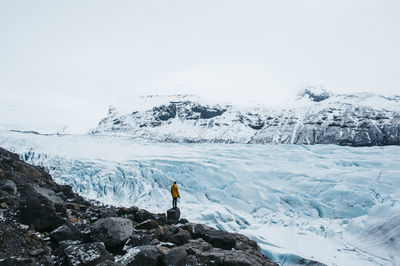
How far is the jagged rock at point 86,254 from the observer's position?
3.09 m

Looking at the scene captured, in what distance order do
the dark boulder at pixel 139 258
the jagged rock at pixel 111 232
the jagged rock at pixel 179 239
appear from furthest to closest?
1. the jagged rock at pixel 179 239
2. the jagged rock at pixel 111 232
3. the dark boulder at pixel 139 258

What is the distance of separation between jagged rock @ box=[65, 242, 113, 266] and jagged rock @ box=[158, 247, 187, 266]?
68 centimetres

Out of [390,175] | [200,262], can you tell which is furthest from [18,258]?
[390,175]

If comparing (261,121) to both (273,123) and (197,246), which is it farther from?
(197,246)

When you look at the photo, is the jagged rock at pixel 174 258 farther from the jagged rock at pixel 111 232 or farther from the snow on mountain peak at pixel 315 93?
the snow on mountain peak at pixel 315 93

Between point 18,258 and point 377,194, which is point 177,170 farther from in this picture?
point 18,258

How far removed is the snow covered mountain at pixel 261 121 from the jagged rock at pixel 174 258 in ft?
217

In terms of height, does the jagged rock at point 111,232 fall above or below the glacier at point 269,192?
above

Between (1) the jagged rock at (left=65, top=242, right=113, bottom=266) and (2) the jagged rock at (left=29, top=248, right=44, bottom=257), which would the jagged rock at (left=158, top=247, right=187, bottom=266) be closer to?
(1) the jagged rock at (left=65, top=242, right=113, bottom=266)

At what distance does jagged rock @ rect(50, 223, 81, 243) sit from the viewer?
355 cm

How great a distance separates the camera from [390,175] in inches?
536

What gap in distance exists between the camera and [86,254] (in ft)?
10.4

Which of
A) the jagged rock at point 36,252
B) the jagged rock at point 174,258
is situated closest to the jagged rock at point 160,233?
the jagged rock at point 174,258

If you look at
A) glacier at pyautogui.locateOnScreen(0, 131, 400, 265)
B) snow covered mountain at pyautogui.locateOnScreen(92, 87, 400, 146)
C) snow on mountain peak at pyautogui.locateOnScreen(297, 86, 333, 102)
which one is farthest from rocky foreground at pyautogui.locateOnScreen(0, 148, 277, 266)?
snow on mountain peak at pyautogui.locateOnScreen(297, 86, 333, 102)
